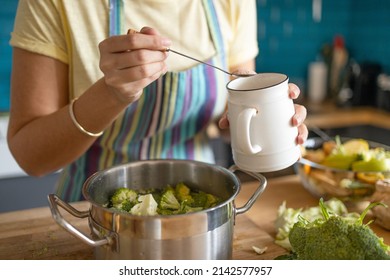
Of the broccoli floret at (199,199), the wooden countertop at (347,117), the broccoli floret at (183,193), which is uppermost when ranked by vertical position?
the broccoli floret at (183,193)

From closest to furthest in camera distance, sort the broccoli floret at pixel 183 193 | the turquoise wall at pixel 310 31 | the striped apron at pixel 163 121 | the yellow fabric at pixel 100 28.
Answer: the broccoli floret at pixel 183 193 → the yellow fabric at pixel 100 28 → the striped apron at pixel 163 121 → the turquoise wall at pixel 310 31

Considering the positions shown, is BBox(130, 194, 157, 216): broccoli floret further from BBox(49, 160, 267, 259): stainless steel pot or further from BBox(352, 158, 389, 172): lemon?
BBox(352, 158, 389, 172): lemon

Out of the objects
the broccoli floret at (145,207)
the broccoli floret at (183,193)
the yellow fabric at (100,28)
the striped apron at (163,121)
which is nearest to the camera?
the broccoli floret at (145,207)

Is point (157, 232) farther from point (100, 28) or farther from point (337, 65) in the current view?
point (337, 65)

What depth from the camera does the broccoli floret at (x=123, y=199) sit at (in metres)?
0.90

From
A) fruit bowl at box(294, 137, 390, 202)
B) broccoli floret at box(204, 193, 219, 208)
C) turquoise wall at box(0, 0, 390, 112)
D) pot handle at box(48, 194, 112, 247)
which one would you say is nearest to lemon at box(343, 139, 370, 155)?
fruit bowl at box(294, 137, 390, 202)

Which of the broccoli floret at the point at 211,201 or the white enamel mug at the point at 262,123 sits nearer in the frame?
the white enamel mug at the point at 262,123

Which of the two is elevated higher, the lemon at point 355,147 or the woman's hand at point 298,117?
the woman's hand at point 298,117

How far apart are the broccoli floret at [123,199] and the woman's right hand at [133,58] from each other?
0.19 m

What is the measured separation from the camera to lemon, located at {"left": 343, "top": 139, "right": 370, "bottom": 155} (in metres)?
1.30

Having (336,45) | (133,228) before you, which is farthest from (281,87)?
(336,45)

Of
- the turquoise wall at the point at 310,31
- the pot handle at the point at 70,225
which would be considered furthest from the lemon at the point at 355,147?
the turquoise wall at the point at 310,31

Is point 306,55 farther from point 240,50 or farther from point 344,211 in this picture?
point 344,211

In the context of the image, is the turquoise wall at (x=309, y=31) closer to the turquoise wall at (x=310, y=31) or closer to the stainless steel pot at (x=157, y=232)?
the turquoise wall at (x=310, y=31)
